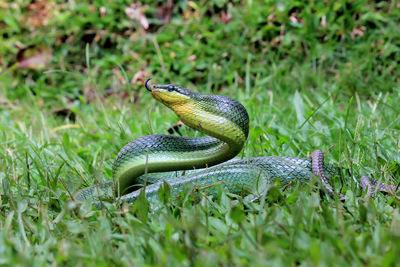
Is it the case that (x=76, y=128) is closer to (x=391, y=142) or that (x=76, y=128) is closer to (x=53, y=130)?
(x=53, y=130)

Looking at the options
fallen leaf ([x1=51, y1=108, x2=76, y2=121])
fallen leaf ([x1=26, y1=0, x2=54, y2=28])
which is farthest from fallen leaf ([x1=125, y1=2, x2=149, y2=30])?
fallen leaf ([x1=51, y1=108, x2=76, y2=121])

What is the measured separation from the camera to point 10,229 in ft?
6.07

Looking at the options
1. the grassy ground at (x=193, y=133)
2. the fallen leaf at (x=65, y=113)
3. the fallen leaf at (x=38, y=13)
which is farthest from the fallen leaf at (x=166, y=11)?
the fallen leaf at (x=65, y=113)

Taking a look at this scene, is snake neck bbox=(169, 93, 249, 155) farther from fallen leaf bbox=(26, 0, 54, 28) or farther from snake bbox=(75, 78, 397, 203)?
fallen leaf bbox=(26, 0, 54, 28)

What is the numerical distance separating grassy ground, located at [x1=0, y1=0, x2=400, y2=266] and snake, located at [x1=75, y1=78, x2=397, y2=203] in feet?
0.41

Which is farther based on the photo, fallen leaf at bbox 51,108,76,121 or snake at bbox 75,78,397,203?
fallen leaf at bbox 51,108,76,121

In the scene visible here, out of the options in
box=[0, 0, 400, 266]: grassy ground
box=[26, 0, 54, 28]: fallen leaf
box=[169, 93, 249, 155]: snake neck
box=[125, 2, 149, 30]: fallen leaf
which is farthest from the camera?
box=[26, 0, 54, 28]: fallen leaf

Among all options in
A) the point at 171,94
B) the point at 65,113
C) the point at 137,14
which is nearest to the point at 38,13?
the point at 137,14

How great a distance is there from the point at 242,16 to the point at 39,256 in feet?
15.8

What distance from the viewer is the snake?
221 centimetres

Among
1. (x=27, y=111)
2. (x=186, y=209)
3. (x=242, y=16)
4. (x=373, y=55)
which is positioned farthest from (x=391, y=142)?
(x=27, y=111)

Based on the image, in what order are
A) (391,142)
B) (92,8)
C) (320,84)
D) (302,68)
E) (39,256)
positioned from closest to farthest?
(39,256)
(391,142)
(320,84)
(302,68)
(92,8)

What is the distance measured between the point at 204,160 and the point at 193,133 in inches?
50.9

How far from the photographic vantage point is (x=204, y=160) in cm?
235
